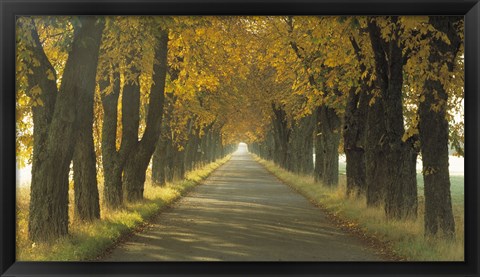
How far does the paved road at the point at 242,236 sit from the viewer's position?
13.4 m

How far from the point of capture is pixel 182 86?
1061 inches

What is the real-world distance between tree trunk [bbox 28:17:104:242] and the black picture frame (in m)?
3.01

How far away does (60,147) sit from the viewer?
13602 millimetres

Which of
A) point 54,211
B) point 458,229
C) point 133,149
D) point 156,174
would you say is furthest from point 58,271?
point 156,174


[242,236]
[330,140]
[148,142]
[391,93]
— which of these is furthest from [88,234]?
[330,140]

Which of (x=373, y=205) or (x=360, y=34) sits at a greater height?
(x=360, y=34)

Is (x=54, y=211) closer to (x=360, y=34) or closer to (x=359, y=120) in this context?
(x=360, y=34)

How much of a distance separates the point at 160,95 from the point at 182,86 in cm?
417

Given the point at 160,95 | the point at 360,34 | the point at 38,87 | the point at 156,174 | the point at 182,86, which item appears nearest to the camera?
the point at 38,87

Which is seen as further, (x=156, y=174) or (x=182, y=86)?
(x=156, y=174)

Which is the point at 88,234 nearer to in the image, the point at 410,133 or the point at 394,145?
the point at 410,133
